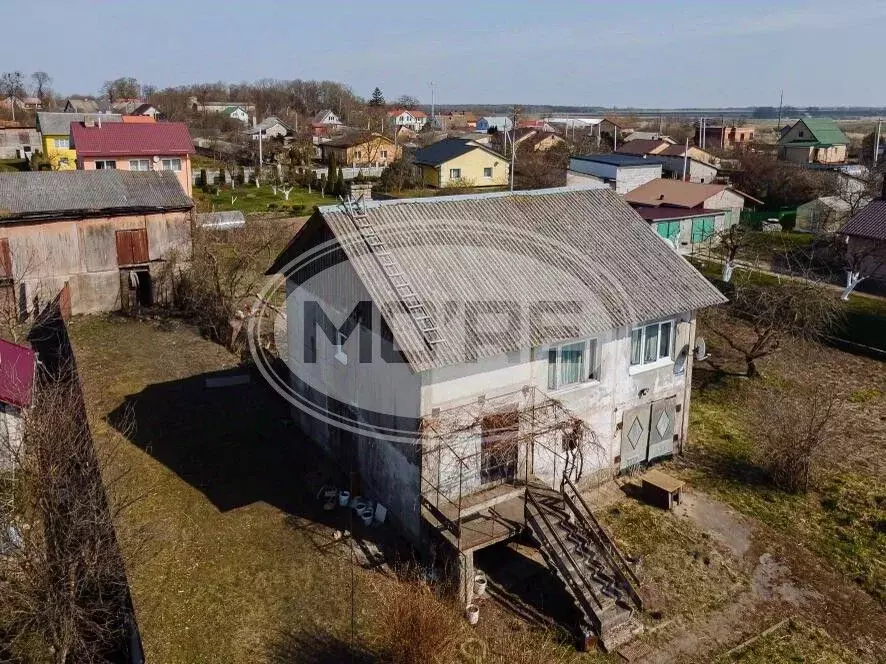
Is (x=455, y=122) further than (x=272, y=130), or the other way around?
(x=455, y=122)

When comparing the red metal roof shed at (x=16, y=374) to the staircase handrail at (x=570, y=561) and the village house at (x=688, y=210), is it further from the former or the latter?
the village house at (x=688, y=210)

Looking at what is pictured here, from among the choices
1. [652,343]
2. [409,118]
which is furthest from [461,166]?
[409,118]

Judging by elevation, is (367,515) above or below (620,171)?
below

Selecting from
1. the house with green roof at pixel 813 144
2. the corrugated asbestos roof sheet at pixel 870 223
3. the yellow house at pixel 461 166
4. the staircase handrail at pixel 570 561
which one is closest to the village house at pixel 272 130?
the yellow house at pixel 461 166

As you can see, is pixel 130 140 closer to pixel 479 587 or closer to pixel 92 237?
pixel 92 237

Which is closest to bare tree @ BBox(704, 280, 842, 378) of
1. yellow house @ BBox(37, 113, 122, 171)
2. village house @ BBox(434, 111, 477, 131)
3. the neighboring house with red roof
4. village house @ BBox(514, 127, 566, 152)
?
the neighboring house with red roof
